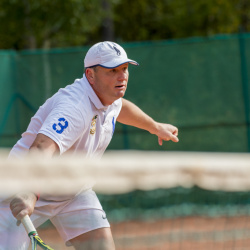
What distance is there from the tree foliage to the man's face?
23.1ft

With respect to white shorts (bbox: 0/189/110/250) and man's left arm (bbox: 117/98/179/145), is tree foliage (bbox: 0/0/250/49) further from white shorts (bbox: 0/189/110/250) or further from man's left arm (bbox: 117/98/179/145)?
white shorts (bbox: 0/189/110/250)

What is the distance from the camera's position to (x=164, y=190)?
3.38 metres

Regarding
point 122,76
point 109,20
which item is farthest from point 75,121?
point 109,20

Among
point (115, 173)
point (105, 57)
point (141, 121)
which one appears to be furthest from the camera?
point (141, 121)

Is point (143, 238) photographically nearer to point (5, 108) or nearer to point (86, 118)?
point (86, 118)

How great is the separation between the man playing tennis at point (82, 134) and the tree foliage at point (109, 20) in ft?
23.1

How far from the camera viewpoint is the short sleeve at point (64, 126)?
3.46 meters

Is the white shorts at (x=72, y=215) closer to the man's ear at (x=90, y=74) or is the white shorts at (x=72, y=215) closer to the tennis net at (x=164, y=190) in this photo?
the tennis net at (x=164, y=190)

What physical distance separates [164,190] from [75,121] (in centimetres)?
65

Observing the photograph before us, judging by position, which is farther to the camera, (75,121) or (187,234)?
(75,121)

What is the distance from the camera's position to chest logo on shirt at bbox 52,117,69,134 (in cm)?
346

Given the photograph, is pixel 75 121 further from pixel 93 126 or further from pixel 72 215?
pixel 72 215

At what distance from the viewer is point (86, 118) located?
366 cm

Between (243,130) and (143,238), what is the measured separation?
507cm
